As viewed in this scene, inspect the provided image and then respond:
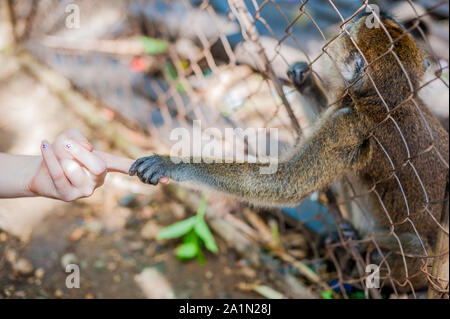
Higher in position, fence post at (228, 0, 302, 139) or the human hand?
fence post at (228, 0, 302, 139)

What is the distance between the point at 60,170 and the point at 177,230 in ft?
4.65

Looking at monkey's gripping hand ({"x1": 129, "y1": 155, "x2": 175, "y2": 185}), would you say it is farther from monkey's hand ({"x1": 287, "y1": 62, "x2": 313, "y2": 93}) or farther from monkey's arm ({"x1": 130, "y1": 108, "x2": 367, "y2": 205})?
monkey's hand ({"x1": 287, "y1": 62, "x2": 313, "y2": 93})

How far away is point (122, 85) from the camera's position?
413 cm

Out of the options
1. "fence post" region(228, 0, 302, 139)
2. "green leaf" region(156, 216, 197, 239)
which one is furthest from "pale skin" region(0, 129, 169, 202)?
"green leaf" region(156, 216, 197, 239)

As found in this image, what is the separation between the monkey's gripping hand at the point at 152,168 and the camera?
1997 millimetres

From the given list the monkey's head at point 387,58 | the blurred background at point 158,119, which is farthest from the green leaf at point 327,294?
the monkey's head at point 387,58

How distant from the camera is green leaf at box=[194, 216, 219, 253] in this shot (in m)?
2.81

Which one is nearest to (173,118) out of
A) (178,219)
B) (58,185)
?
(178,219)

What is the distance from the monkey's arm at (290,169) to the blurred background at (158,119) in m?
0.27

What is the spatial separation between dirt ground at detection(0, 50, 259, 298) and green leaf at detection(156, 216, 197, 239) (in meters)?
0.16

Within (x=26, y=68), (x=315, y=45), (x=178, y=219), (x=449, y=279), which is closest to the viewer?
(x=449, y=279)

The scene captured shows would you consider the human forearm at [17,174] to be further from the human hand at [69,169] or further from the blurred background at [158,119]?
the blurred background at [158,119]

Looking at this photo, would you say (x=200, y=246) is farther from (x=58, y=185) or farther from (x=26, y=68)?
(x=26, y=68)

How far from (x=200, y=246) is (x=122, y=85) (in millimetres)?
2108
